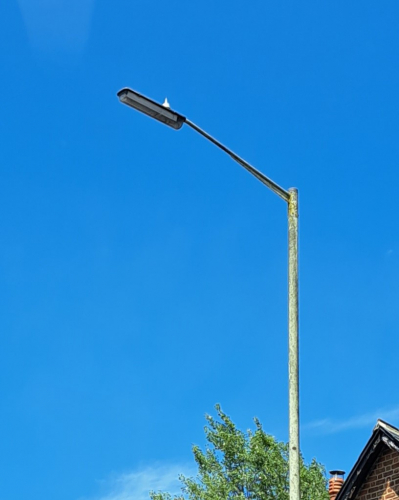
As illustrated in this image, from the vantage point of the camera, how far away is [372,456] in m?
17.5

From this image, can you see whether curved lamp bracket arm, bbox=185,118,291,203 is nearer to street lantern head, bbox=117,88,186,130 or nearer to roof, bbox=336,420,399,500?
street lantern head, bbox=117,88,186,130

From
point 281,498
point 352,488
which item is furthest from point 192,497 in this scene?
point 352,488

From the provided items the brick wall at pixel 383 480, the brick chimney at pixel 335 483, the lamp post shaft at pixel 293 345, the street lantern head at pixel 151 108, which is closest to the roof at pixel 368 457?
the brick wall at pixel 383 480

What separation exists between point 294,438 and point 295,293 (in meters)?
1.67

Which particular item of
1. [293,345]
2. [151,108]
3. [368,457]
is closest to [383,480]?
[368,457]

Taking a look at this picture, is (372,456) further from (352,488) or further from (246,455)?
(246,455)

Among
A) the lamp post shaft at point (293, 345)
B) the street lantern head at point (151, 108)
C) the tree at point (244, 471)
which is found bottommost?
the lamp post shaft at point (293, 345)

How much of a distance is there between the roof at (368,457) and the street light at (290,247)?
29.3 ft

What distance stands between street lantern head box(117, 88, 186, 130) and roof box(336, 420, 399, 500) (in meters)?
10.3

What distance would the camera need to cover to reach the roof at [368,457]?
55.8ft

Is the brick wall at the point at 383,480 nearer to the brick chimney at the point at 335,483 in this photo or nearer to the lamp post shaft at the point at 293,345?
the brick chimney at the point at 335,483

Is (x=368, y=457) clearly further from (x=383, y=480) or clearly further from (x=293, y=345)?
(x=293, y=345)

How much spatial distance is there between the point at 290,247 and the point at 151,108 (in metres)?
2.29

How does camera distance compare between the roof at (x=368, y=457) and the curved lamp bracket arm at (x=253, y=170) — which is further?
the roof at (x=368, y=457)
